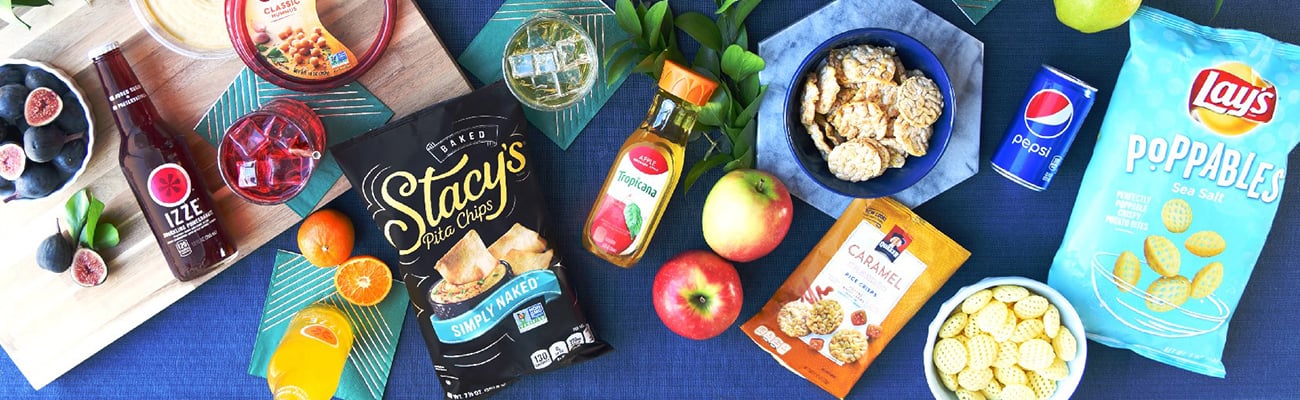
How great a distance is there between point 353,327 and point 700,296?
51 centimetres

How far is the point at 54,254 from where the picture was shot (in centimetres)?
92

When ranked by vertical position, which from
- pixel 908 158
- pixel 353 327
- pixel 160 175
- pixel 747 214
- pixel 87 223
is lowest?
pixel 353 327

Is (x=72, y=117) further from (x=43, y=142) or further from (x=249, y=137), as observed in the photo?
(x=249, y=137)

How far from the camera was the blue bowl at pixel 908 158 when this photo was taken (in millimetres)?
854

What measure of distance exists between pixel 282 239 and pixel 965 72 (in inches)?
39.8

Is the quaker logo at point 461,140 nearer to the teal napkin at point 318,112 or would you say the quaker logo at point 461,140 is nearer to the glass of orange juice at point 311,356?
the teal napkin at point 318,112

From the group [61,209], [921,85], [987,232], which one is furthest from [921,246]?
[61,209]

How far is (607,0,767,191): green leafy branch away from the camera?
924 mm

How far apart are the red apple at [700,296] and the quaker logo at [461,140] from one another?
0.31 m

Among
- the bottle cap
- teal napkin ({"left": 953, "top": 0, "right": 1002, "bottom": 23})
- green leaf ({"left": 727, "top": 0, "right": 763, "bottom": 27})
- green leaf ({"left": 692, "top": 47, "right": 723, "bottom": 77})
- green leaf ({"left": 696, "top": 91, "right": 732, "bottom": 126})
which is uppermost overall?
teal napkin ({"left": 953, "top": 0, "right": 1002, "bottom": 23})

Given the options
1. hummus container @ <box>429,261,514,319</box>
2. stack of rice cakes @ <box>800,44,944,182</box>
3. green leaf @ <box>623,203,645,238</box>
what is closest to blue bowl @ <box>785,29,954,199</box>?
stack of rice cakes @ <box>800,44,944,182</box>

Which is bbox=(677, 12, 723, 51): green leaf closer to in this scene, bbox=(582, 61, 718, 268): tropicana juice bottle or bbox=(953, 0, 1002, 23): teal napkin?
bbox=(582, 61, 718, 268): tropicana juice bottle

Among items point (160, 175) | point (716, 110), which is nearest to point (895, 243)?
point (716, 110)

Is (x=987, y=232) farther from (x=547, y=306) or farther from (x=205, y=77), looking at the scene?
(x=205, y=77)
